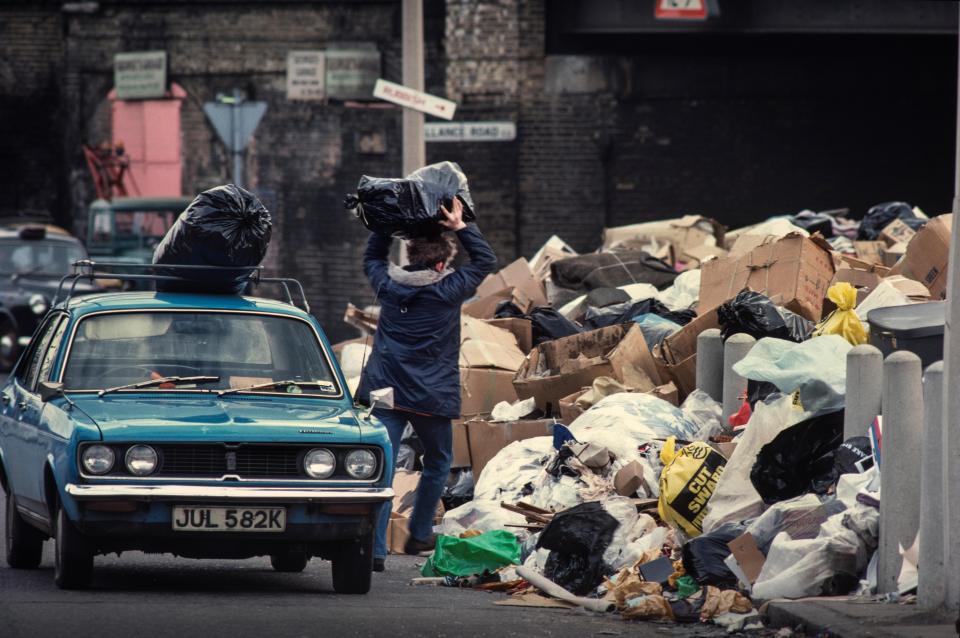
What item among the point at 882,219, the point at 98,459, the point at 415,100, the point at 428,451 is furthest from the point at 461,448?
the point at 882,219

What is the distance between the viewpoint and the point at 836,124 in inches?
854

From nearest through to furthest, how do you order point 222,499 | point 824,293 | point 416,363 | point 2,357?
point 222,499, point 416,363, point 824,293, point 2,357

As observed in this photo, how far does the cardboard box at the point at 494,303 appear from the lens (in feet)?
42.8

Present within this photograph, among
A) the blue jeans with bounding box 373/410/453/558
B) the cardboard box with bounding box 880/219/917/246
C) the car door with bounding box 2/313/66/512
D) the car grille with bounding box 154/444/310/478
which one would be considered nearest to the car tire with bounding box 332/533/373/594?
the car grille with bounding box 154/444/310/478

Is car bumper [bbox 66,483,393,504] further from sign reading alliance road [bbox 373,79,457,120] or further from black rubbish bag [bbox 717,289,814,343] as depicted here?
sign reading alliance road [bbox 373,79,457,120]

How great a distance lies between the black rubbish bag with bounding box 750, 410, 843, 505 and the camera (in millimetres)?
7625

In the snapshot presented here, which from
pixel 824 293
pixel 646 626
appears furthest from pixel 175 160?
pixel 646 626

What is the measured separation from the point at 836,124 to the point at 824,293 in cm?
1124

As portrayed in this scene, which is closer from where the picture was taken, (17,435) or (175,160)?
(17,435)

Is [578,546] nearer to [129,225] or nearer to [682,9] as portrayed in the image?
[682,9]

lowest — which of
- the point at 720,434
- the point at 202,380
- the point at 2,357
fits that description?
the point at 2,357

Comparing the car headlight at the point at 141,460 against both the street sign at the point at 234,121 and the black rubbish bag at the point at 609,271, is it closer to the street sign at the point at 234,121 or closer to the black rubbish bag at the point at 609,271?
the black rubbish bag at the point at 609,271

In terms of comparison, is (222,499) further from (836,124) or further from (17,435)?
(836,124)

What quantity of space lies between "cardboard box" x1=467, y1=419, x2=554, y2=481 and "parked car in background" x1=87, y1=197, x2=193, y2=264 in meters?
14.3
